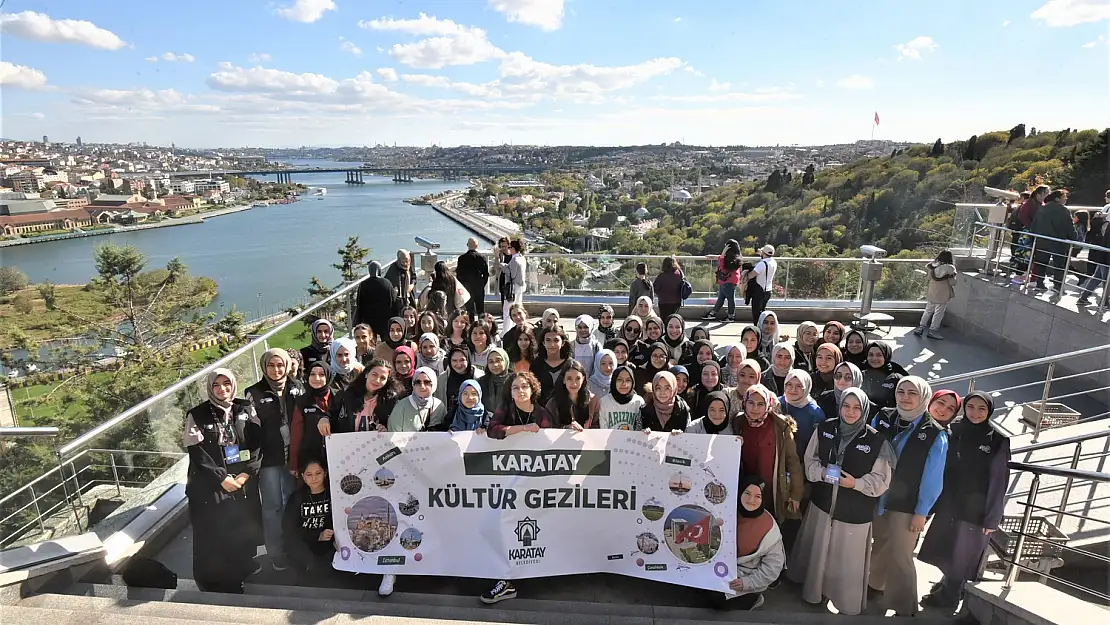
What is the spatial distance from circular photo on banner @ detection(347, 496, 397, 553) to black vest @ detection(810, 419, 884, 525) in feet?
9.45

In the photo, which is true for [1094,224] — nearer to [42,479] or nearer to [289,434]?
[289,434]

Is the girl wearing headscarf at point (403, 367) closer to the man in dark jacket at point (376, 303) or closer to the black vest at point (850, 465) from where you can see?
the man in dark jacket at point (376, 303)

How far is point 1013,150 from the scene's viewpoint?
1695 inches

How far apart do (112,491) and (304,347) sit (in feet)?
6.04

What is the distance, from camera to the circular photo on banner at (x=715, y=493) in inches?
152

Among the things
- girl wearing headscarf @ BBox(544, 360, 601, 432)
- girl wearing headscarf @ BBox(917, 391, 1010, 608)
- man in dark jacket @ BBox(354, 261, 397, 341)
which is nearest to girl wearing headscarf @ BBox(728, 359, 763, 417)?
girl wearing headscarf @ BBox(544, 360, 601, 432)

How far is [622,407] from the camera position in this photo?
4.23m

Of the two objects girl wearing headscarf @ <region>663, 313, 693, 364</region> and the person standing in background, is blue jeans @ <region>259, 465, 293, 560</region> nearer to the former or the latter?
girl wearing headscarf @ <region>663, 313, 693, 364</region>

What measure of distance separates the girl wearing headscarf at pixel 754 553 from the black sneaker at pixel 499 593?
55.0 inches

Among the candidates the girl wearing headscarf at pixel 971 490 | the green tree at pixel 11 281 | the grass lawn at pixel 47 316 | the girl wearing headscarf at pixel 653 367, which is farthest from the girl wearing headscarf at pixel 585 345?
the green tree at pixel 11 281

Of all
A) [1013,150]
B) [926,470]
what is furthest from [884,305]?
[1013,150]

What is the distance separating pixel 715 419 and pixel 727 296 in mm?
6945

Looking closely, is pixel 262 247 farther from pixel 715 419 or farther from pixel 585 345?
pixel 715 419

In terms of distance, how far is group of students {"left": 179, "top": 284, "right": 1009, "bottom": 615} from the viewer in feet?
12.0
